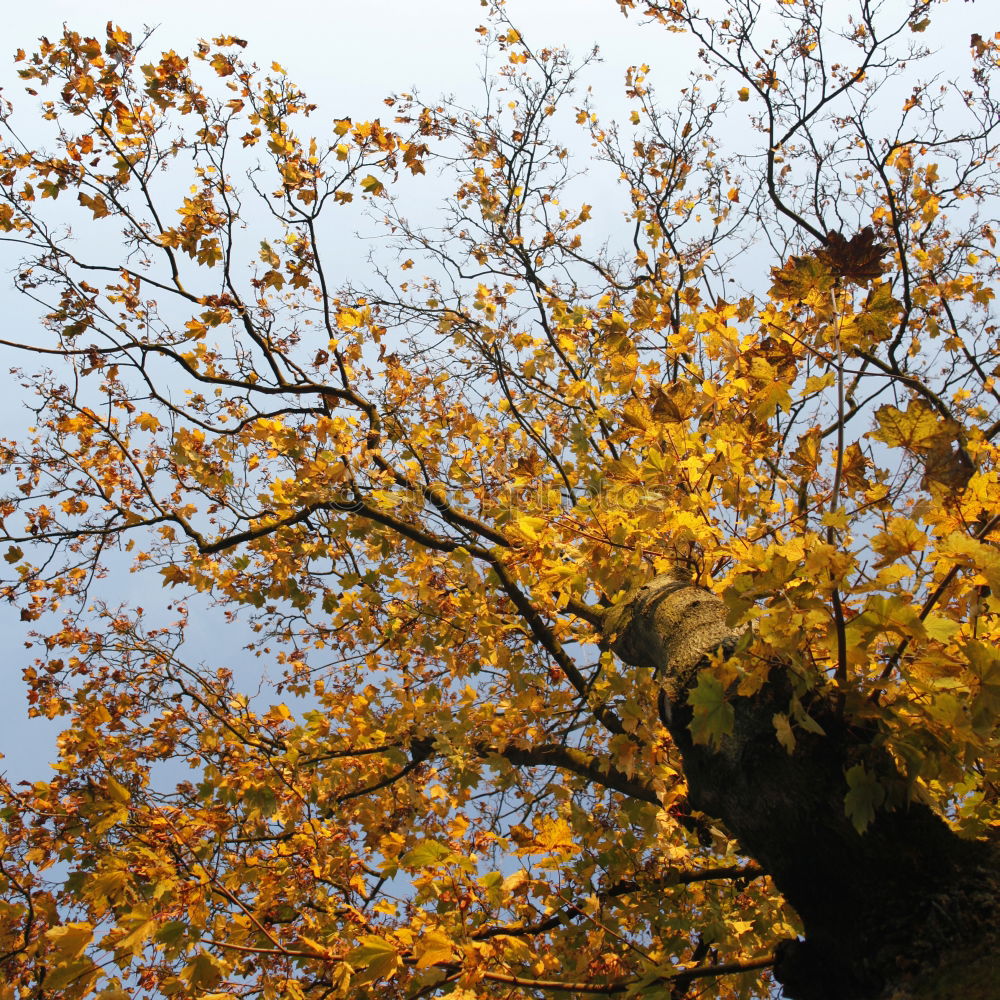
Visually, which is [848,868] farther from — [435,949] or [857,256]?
[857,256]

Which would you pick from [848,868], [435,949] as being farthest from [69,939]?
[848,868]

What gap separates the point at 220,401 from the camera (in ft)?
17.7

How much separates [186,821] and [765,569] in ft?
11.2

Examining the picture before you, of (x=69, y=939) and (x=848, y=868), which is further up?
(x=69, y=939)

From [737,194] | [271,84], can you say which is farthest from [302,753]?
[737,194]

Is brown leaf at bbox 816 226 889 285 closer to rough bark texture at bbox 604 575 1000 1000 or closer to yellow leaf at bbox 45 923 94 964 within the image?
rough bark texture at bbox 604 575 1000 1000

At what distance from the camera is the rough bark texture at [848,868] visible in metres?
1.47

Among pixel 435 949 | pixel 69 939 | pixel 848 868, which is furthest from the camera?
pixel 69 939

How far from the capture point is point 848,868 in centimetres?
166

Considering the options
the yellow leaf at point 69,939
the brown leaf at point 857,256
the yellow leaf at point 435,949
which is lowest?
the yellow leaf at point 435,949

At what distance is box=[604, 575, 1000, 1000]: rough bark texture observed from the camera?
147 cm

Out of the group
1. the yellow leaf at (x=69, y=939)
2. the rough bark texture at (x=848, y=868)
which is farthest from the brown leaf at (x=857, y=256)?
the yellow leaf at (x=69, y=939)

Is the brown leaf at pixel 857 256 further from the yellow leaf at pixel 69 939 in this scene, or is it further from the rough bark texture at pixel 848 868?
the yellow leaf at pixel 69 939

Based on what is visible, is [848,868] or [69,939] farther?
[69,939]
